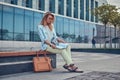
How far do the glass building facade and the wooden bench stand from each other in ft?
63.5

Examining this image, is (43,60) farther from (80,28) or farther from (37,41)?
(80,28)

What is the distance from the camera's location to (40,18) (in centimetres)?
3547

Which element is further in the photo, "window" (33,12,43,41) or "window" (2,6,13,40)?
"window" (33,12,43,41)

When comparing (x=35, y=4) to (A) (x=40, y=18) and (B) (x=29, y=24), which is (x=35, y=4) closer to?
(A) (x=40, y=18)

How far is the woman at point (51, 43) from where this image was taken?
32.0 ft

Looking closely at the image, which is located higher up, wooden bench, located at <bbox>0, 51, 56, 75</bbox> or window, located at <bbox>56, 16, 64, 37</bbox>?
window, located at <bbox>56, 16, 64, 37</bbox>

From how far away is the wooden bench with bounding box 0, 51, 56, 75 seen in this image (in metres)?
8.76

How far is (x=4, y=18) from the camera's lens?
95.8 ft

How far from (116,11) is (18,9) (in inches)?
532

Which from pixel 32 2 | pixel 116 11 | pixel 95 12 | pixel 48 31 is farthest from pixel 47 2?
pixel 48 31

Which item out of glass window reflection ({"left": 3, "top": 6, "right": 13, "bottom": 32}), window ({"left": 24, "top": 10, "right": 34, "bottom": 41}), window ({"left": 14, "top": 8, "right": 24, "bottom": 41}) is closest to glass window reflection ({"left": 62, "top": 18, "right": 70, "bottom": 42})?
window ({"left": 24, "top": 10, "right": 34, "bottom": 41})

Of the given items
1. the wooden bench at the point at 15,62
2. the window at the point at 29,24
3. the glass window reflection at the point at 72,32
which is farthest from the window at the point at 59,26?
the wooden bench at the point at 15,62

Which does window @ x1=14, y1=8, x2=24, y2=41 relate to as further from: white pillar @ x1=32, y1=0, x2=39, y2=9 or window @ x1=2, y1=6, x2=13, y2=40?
white pillar @ x1=32, y1=0, x2=39, y2=9

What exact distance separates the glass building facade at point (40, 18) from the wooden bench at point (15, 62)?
19343 millimetres
